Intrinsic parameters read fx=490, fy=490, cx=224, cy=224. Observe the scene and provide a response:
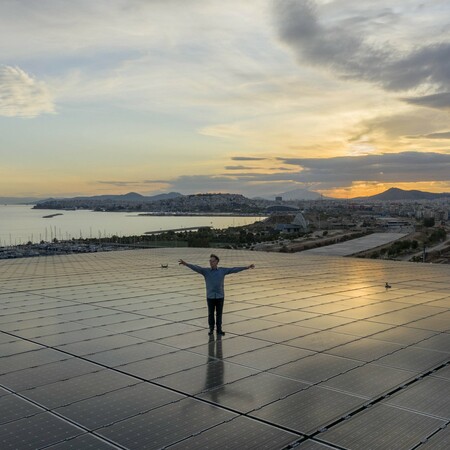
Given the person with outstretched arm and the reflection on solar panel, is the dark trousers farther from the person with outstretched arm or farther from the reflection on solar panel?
the reflection on solar panel

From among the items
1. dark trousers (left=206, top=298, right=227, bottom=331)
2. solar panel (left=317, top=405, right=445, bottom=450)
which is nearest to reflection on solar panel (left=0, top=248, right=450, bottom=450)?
solar panel (left=317, top=405, right=445, bottom=450)

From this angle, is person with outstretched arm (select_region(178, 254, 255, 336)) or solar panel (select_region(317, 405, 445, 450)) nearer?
solar panel (select_region(317, 405, 445, 450))

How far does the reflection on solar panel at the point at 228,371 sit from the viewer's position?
542 centimetres

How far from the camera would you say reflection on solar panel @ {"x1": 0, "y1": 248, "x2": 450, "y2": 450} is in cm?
542

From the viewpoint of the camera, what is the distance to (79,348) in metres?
8.77

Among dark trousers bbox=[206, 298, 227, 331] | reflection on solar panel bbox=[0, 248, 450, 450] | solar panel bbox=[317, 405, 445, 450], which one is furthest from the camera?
dark trousers bbox=[206, 298, 227, 331]

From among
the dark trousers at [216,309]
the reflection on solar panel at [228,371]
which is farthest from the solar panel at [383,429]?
the dark trousers at [216,309]

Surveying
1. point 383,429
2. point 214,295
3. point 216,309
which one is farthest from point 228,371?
point 383,429

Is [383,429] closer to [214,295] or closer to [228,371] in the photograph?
[228,371]

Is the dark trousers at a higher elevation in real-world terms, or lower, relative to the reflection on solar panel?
higher

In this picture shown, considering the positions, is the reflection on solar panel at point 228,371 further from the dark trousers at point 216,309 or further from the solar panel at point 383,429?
the dark trousers at point 216,309

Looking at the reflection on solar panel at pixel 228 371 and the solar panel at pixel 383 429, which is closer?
the solar panel at pixel 383 429

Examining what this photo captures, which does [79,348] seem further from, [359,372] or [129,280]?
[129,280]

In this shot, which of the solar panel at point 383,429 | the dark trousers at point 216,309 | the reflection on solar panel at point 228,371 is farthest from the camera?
the dark trousers at point 216,309
